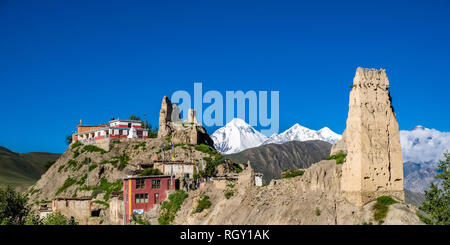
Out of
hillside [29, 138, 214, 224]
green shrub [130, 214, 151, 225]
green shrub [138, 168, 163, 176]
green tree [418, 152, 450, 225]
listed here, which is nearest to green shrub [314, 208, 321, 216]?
green tree [418, 152, 450, 225]

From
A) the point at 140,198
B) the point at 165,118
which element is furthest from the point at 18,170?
the point at 140,198

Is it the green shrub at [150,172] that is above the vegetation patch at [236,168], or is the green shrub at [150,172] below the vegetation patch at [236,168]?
below

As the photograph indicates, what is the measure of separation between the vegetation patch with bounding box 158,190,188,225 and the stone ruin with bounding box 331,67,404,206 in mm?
29236

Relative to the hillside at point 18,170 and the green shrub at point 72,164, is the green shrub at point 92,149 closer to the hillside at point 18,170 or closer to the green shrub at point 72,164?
the green shrub at point 72,164

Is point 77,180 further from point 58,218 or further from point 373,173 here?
point 373,173

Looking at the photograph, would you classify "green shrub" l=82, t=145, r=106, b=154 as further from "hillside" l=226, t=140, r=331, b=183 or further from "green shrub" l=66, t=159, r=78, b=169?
"hillside" l=226, t=140, r=331, b=183

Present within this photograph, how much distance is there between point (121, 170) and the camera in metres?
90.9

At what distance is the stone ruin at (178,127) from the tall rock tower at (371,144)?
199 feet

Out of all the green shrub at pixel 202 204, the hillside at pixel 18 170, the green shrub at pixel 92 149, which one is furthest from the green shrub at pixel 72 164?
the hillside at pixel 18 170

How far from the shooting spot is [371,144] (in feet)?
127

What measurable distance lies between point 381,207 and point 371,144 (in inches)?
210

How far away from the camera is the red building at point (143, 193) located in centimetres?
6844
